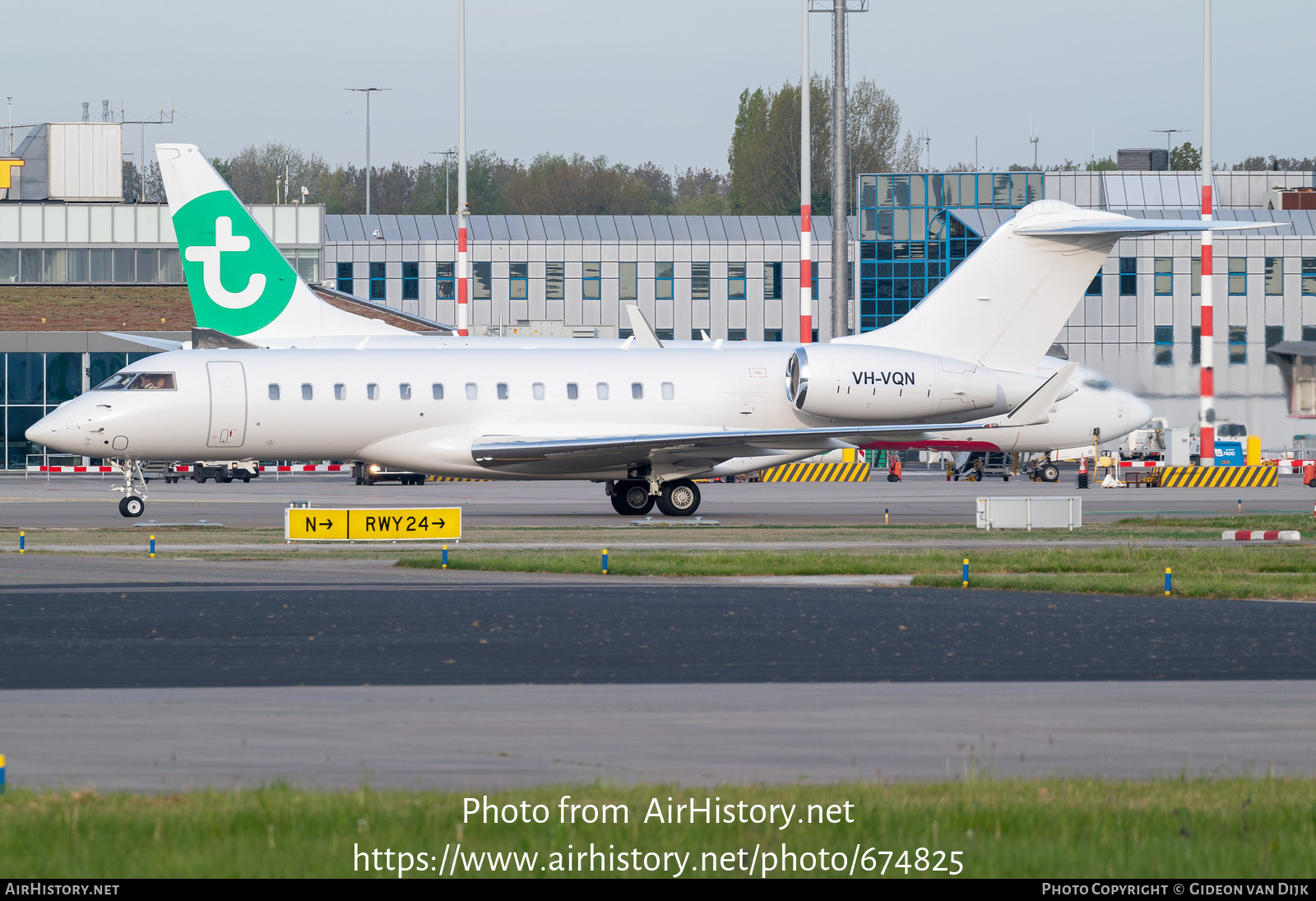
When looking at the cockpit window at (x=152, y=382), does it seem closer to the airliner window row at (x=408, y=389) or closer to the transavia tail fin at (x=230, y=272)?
the airliner window row at (x=408, y=389)

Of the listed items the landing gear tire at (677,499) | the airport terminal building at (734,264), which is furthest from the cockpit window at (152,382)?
the airport terminal building at (734,264)

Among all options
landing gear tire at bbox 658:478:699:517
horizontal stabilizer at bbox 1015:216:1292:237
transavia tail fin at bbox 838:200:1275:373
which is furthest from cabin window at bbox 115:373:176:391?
horizontal stabilizer at bbox 1015:216:1292:237

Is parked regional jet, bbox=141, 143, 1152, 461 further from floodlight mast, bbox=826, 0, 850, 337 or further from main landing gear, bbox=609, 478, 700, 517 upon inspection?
floodlight mast, bbox=826, 0, 850, 337

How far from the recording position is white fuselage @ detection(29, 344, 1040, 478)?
113ft

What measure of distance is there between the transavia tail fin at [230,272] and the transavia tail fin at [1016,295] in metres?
15.0

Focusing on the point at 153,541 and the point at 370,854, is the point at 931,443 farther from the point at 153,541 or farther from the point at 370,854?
the point at 370,854

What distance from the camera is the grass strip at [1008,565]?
2070 centimetres

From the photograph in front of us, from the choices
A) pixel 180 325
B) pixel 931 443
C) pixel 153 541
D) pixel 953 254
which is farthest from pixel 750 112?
pixel 153 541

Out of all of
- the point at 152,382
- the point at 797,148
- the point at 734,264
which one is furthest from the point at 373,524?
the point at 797,148

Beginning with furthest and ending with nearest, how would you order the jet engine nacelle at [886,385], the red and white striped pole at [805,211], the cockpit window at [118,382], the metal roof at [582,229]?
the metal roof at [582,229]
the red and white striped pole at [805,211]
the jet engine nacelle at [886,385]
the cockpit window at [118,382]

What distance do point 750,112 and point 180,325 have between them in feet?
240

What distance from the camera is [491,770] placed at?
9195 millimetres

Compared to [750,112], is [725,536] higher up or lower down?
lower down

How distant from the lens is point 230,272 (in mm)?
43656
